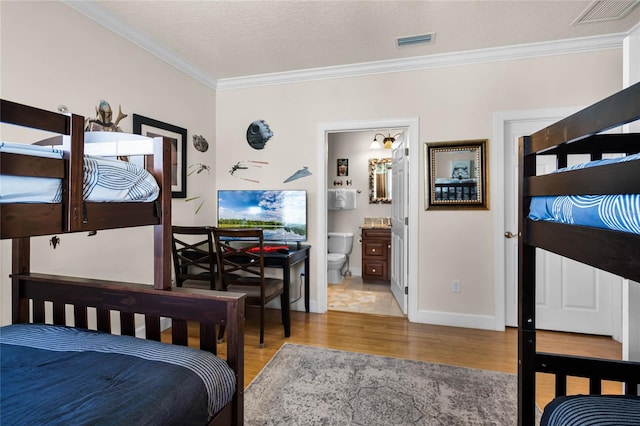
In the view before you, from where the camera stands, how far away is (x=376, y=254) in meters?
4.53

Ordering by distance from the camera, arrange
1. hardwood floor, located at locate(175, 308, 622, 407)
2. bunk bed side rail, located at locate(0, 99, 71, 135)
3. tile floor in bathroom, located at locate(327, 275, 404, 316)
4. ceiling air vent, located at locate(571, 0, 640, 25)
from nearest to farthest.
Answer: bunk bed side rail, located at locate(0, 99, 71, 135), ceiling air vent, located at locate(571, 0, 640, 25), hardwood floor, located at locate(175, 308, 622, 407), tile floor in bathroom, located at locate(327, 275, 404, 316)

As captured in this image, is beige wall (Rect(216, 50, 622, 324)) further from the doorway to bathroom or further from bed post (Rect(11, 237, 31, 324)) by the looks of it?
bed post (Rect(11, 237, 31, 324))

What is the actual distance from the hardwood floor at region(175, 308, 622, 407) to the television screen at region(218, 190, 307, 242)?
2.91 feet

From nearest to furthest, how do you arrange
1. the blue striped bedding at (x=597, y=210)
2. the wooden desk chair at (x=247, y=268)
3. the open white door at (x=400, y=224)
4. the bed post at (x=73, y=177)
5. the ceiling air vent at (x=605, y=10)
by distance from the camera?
the blue striped bedding at (x=597, y=210), the bed post at (x=73, y=177), the ceiling air vent at (x=605, y=10), the wooden desk chair at (x=247, y=268), the open white door at (x=400, y=224)

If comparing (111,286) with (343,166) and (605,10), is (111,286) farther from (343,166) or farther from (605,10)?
(343,166)

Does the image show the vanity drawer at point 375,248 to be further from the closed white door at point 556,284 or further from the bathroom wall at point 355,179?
the closed white door at point 556,284

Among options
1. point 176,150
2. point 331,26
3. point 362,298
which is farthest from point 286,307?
point 331,26

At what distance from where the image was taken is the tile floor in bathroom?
341cm

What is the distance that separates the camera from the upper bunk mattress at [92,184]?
800 millimetres

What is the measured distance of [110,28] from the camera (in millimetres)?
2303

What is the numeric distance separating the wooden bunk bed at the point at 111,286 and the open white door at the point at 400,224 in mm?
2293

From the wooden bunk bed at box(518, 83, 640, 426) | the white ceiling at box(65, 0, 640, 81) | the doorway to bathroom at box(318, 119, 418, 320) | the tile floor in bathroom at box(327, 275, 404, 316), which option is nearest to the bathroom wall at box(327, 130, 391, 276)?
the doorway to bathroom at box(318, 119, 418, 320)

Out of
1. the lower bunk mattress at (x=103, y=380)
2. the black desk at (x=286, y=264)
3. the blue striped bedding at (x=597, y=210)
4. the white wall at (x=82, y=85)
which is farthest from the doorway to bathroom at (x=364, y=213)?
the lower bunk mattress at (x=103, y=380)

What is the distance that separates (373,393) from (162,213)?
5.14ft
